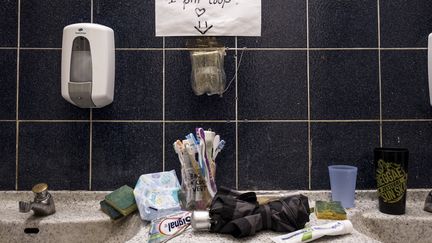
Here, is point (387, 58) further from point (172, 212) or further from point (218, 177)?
point (172, 212)

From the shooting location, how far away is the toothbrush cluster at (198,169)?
945mm

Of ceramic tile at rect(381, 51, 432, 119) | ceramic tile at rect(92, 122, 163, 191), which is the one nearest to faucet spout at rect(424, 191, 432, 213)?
ceramic tile at rect(381, 51, 432, 119)

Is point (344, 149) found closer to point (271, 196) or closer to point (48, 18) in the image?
point (271, 196)

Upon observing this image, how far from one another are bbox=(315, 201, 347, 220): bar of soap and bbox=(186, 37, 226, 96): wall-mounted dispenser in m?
0.48

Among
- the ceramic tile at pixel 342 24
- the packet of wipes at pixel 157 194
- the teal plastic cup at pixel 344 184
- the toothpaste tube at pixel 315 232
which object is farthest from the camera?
the ceramic tile at pixel 342 24

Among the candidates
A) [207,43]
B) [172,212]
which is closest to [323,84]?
[207,43]

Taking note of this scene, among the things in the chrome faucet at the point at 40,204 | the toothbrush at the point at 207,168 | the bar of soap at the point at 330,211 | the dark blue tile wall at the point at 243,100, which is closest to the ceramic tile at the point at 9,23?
the dark blue tile wall at the point at 243,100

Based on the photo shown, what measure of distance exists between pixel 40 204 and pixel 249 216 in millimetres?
656

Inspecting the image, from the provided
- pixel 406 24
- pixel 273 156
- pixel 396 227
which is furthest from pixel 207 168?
pixel 406 24

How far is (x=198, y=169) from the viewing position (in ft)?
3.11

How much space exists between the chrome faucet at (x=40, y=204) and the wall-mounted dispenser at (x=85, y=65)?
290 millimetres

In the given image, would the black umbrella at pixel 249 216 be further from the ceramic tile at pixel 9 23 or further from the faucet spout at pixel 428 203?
the ceramic tile at pixel 9 23

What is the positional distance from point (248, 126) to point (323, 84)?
1.00 feet

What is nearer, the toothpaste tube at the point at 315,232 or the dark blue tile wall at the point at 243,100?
the toothpaste tube at the point at 315,232
